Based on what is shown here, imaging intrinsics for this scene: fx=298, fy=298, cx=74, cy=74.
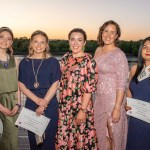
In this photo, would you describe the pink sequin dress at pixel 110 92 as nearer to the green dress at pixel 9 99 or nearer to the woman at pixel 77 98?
the woman at pixel 77 98

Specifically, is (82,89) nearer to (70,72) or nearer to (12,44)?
(70,72)

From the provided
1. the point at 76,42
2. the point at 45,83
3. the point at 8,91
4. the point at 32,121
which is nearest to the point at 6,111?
the point at 8,91

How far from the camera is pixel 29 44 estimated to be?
4.22 metres

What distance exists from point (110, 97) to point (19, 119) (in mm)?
1305

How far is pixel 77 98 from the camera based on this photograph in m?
4.05

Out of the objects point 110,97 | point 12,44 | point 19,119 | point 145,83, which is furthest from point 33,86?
point 145,83

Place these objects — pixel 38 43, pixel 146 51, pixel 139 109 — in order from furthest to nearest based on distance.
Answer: pixel 38 43
pixel 146 51
pixel 139 109

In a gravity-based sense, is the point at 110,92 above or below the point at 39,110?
above

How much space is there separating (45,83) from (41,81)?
0.06 metres

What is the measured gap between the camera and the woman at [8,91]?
14.0 ft

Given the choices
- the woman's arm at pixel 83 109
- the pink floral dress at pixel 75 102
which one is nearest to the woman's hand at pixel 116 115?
the pink floral dress at pixel 75 102

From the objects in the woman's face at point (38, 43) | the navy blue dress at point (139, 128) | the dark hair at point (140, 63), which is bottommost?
the navy blue dress at point (139, 128)

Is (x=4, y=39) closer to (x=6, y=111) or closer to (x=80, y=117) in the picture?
(x=6, y=111)

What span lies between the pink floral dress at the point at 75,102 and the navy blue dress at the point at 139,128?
533 mm
